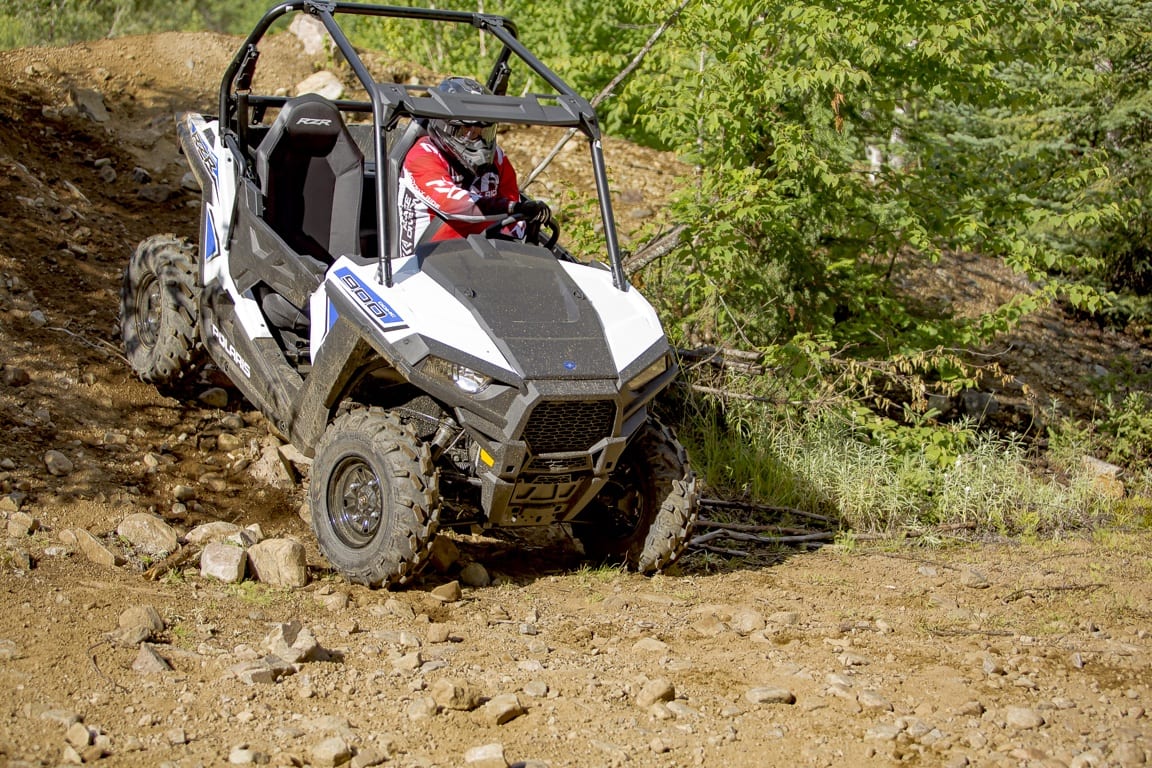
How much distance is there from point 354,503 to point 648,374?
1.38 meters

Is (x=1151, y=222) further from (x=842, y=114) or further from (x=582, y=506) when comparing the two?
(x=582, y=506)

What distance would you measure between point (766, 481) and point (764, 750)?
3696mm

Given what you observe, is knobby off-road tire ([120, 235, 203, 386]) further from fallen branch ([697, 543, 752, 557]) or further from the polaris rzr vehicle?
fallen branch ([697, 543, 752, 557])

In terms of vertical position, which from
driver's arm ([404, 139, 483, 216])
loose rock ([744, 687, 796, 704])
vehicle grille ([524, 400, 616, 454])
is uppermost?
driver's arm ([404, 139, 483, 216])

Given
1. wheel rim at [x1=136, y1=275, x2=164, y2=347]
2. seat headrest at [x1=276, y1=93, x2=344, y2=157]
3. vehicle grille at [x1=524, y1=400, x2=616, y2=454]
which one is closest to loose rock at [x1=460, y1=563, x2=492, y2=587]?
vehicle grille at [x1=524, y1=400, x2=616, y2=454]

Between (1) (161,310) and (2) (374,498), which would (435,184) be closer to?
(2) (374,498)

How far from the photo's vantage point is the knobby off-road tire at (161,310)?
7.00m

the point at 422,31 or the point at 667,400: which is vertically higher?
the point at 422,31

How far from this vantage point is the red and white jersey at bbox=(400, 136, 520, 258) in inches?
235

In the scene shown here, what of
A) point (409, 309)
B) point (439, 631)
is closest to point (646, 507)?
point (439, 631)

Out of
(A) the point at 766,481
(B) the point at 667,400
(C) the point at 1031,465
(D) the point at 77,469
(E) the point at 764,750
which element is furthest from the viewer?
(C) the point at 1031,465

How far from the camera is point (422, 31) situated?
46.1ft

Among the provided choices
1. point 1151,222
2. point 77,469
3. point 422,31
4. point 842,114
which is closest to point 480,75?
point 422,31

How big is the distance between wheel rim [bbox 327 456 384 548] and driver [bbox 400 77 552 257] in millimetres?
1078
